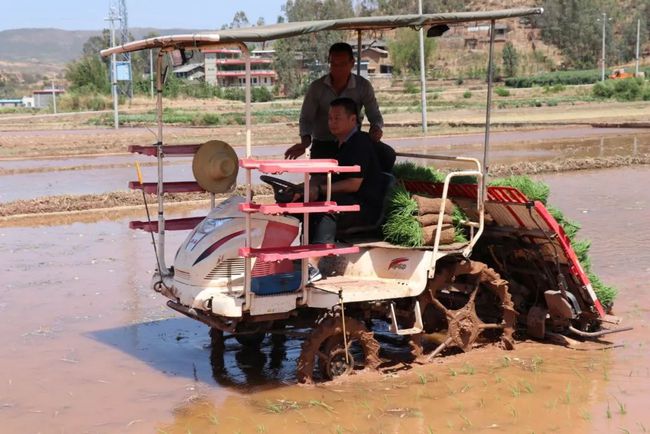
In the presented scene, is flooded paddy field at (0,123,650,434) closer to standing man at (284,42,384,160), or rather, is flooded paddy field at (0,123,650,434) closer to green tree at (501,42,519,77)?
standing man at (284,42,384,160)

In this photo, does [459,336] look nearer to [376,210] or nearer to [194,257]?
[376,210]

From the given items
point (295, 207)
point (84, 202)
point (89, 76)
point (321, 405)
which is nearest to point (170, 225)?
point (295, 207)

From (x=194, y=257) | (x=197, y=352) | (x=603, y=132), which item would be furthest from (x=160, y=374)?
(x=603, y=132)

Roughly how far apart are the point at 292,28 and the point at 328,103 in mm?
1697

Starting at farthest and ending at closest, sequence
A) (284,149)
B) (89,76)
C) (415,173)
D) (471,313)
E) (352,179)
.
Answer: (89,76)
(284,149)
(415,173)
(471,313)
(352,179)

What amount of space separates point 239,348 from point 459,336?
6.17 feet

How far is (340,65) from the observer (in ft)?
25.8

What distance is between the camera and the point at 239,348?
8.05 metres

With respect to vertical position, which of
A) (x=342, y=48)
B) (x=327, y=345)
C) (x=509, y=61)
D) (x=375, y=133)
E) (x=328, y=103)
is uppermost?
(x=509, y=61)

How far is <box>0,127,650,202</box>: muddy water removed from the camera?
786 inches

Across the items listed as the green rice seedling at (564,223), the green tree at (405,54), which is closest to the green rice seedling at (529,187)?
the green rice seedling at (564,223)

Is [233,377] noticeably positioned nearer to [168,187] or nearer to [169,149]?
[168,187]

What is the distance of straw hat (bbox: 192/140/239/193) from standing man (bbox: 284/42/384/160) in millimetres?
746

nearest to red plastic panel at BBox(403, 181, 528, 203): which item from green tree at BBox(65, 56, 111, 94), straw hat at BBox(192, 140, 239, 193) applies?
straw hat at BBox(192, 140, 239, 193)
